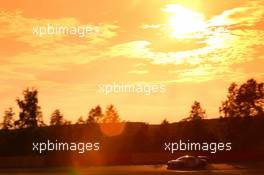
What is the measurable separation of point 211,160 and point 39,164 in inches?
684

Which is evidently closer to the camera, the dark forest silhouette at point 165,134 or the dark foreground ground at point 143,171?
the dark foreground ground at point 143,171

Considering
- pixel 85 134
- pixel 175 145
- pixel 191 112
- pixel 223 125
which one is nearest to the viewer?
pixel 175 145

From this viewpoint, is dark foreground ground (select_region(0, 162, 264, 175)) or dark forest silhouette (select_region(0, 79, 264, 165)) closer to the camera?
dark foreground ground (select_region(0, 162, 264, 175))

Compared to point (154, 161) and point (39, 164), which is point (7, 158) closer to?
point (39, 164)

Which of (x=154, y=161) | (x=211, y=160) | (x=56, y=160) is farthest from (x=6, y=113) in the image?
(x=211, y=160)

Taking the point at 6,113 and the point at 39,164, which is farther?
the point at 6,113

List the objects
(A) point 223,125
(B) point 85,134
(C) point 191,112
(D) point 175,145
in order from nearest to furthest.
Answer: (D) point 175,145 < (B) point 85,134 < (A) point 223,125 < (C) point 191,112

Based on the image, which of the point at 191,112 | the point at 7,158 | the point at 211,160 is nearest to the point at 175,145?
the point at 211,160

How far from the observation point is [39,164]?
58.0 m

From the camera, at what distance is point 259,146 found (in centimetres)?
5803

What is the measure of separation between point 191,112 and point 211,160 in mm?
22791

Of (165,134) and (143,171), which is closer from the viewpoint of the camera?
(143,171)

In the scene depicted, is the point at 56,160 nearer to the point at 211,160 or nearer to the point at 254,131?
the point at 211,160

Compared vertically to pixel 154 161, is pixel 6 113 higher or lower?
higher
